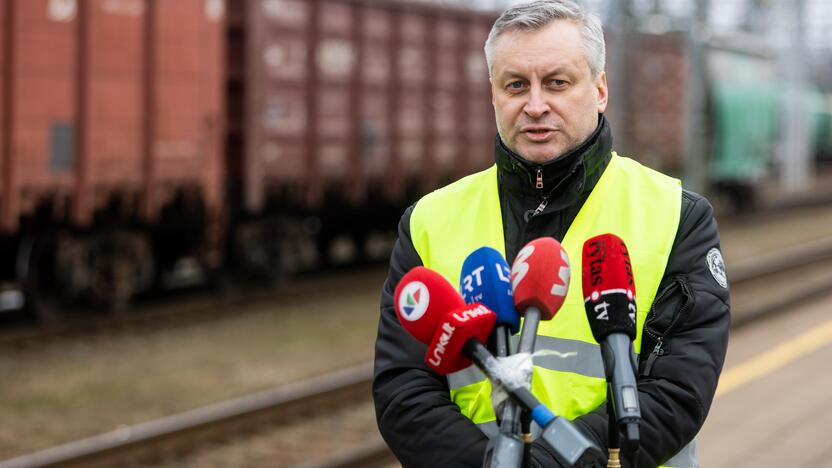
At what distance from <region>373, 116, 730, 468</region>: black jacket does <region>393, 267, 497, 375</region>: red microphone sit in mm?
276

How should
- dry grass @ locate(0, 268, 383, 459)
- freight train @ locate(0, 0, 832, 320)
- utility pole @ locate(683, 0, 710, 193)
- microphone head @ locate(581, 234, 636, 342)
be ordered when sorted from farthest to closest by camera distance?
1. utility pole @ locate(683, 0, 710, 193)
2. freight train @ locate(0, 0, 832, 320)
3. dry grass @ locate(0, 268, 383, 459)
4. microphone head @ locate(581, 234, 636, 342)

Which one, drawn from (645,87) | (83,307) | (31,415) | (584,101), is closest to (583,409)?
(584,101)

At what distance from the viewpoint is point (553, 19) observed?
7.58 ft

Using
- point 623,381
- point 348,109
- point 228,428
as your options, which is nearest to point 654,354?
point 623,381

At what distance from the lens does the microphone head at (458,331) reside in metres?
1.95

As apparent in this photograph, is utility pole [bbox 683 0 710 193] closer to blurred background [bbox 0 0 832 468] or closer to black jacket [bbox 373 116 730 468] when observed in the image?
blurred background [bbox 0 0 832 468]

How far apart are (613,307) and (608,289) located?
0.03 m

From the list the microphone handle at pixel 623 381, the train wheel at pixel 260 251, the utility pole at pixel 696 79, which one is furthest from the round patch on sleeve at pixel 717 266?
the train wheel at pixel 260 251

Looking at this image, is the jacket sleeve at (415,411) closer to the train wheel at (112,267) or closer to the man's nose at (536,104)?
the man's nose at (536,104)

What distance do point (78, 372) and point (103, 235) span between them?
2.80 metres

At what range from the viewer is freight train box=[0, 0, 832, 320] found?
11.3 meters

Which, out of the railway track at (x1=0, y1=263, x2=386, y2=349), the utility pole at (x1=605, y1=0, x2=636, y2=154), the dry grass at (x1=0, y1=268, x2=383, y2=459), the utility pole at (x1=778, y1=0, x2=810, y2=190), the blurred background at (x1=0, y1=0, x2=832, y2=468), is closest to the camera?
the blurred background at (x1=0, y1=0, x2=832, y2=468)

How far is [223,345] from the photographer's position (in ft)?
37.8

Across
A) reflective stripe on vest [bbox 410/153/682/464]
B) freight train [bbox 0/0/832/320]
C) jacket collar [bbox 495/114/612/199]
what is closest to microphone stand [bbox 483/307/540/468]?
reflective stripe on vest [bbox 410/153/682/464]
